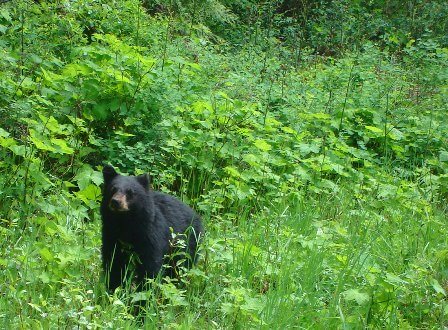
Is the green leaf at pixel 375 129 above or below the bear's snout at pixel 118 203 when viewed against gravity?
above

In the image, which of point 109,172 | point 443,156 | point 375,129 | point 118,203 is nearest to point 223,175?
point 109,172

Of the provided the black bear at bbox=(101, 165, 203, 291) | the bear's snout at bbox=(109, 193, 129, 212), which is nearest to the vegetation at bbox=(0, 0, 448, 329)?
the black bear at bbox=(101, 165, 203, 291)

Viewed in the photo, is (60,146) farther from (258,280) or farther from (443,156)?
(443,156)

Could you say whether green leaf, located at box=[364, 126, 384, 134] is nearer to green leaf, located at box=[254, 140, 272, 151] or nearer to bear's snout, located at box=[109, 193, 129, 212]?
green leaf, located at box=[254, 140, 272, 151]

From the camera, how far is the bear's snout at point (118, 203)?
199 inches

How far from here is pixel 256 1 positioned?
1803 cm

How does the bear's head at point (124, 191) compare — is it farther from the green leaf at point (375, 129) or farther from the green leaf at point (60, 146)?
the green leaf at point (375, 129)

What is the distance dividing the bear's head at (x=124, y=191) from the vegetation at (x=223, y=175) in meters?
0.50

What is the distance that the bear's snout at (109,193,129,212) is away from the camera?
16.6 ft

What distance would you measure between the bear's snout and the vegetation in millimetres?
485

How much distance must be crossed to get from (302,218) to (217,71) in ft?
16.1

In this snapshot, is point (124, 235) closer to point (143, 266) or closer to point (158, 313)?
point (143, 266)

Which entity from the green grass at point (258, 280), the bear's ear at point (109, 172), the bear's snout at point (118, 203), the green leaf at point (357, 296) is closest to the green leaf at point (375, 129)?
the green grass at point (258, 280)

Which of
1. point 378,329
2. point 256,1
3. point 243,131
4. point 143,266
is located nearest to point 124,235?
point 143,266
